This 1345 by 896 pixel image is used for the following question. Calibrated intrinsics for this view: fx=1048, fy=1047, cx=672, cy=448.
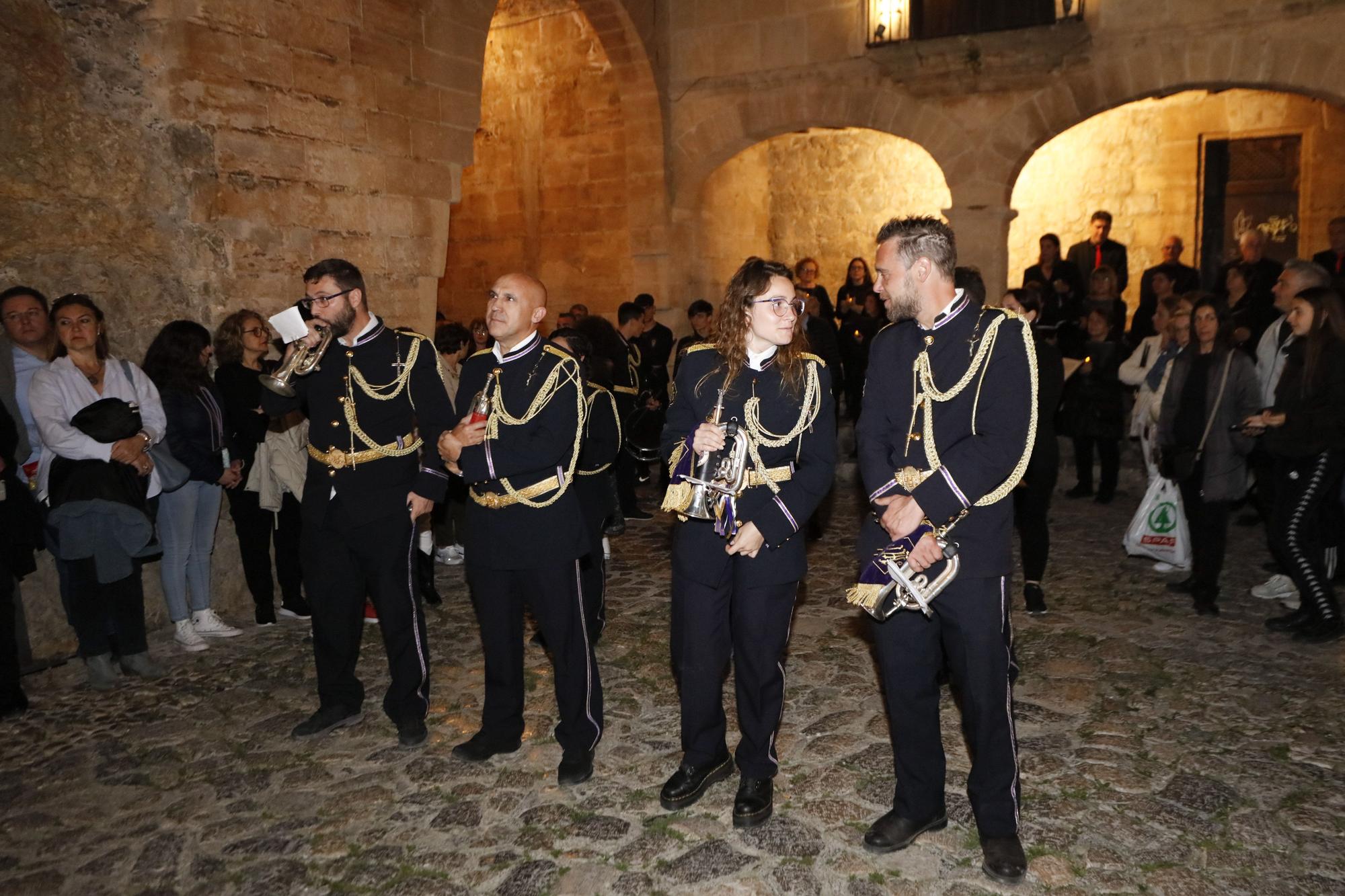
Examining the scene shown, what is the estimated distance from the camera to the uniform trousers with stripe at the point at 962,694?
3.12 meters

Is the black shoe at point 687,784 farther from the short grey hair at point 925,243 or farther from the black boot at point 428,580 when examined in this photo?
the black boot at point 428,580

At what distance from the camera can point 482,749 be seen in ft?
13.8

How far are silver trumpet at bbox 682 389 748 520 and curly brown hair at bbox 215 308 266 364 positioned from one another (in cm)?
396

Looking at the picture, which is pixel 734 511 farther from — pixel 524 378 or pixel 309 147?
pixel 309 147

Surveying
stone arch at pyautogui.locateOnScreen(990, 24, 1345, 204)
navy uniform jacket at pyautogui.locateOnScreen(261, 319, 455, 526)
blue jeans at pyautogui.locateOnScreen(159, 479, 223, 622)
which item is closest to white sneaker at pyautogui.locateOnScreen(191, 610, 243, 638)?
blue jeans at pyautogui.locateOnScreen(159, 479, 223, 622)

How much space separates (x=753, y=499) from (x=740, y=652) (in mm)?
541

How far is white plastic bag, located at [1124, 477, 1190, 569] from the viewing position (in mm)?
6625

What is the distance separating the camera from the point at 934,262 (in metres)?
3.13

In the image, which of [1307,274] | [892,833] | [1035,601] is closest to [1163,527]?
[1035,601]

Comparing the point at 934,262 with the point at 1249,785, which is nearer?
the point at 934,262

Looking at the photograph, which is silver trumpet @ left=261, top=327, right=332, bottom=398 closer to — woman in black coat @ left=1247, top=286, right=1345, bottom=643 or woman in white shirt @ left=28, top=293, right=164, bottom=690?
woman in white shirt @ left=28, top=293, right=164, bottom=690

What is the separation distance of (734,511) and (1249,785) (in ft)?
7.42

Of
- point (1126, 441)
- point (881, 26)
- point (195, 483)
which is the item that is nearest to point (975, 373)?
point (195, 483)

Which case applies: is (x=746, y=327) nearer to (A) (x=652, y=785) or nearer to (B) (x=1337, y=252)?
(A) (x=652, y=785)
